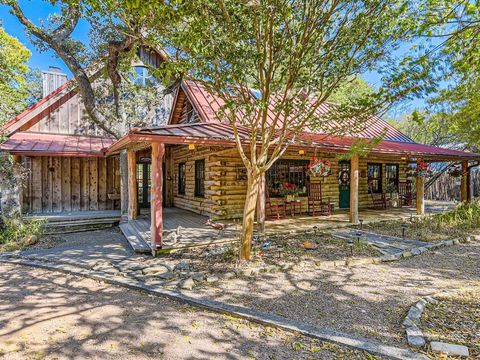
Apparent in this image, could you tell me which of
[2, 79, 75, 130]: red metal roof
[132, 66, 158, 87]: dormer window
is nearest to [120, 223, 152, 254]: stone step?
[2, 79, 75, 130]: red metal roof

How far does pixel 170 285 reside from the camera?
4.58 meters

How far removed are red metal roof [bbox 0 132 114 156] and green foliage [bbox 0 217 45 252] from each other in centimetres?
277

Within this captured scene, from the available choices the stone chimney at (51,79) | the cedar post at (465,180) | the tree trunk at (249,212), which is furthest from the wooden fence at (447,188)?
the stone chimney at (51,79)

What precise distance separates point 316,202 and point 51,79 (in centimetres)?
1382

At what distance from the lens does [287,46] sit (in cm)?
508

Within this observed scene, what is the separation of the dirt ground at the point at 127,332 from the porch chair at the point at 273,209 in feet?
18.0

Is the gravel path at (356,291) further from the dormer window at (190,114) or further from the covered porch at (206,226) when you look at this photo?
the dormer window at (190,114)

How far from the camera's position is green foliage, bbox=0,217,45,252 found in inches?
273

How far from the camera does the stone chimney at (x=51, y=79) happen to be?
547 inches

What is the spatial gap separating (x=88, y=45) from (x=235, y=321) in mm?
12746

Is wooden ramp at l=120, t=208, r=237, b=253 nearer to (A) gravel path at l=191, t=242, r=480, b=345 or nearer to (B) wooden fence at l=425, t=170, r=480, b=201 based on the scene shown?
(A) gravel path at l=191, t=242, r=480, b=345

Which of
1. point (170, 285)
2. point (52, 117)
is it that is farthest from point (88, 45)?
point (170, 285)

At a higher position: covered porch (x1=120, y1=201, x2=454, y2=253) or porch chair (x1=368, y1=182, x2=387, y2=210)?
porch chair (x1=368, y1=182, x2=387, y2=210)

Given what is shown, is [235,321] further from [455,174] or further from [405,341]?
[455,174]
